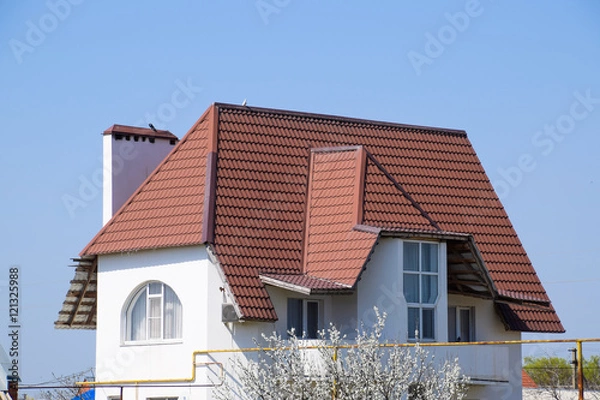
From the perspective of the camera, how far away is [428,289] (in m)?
30.7

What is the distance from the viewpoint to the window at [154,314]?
31.2 meters

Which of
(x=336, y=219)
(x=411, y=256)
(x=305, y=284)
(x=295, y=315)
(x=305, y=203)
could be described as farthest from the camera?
(x=305, y=203)

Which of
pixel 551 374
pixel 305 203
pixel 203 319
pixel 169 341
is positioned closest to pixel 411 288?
pixel 305 203

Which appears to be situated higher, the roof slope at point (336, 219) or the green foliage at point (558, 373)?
the roof slope at point (336, 219)

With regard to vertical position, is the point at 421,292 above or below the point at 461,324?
above

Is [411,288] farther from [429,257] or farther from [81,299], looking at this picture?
[81,299]

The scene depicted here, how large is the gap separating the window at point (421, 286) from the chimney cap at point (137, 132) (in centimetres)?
899

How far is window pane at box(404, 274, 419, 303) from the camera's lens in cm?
3030

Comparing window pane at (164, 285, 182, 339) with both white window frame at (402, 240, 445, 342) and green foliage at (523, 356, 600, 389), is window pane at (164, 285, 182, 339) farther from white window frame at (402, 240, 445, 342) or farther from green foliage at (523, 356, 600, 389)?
green foliage at (523, 356, 600, 389)

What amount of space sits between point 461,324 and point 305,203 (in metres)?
5.30

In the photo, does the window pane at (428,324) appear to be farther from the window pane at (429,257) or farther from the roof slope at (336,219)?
the roof slope at (336,219)

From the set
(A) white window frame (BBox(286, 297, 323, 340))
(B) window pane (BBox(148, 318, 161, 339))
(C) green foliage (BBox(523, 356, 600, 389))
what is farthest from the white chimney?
(C) green foliage (BBox(523, 356, 600, 389))

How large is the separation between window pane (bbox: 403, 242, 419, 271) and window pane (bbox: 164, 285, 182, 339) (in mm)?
5753

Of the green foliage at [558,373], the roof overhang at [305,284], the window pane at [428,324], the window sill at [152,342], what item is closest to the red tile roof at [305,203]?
the roof overhang at [305,284]
